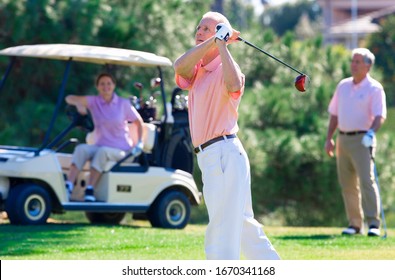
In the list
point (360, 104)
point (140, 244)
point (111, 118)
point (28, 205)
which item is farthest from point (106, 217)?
point (360, 104)

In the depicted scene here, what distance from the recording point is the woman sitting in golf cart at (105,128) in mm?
12039

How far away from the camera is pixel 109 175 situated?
12055 millimetres

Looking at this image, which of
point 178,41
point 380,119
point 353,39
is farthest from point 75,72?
point 353,39

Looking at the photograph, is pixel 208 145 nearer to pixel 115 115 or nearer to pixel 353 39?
pixel 115 115

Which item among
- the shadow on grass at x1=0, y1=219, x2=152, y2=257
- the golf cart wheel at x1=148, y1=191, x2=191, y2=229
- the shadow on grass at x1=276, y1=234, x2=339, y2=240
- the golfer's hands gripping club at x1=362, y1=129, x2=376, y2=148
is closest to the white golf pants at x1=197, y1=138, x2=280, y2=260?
the shadow on grass at x1=0, y1=219, x2=152, y2=257

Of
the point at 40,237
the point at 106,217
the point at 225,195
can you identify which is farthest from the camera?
the point at 106,217

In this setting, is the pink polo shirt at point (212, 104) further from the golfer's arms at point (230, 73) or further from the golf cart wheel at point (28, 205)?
the golf cart wheel at point (28, 205)

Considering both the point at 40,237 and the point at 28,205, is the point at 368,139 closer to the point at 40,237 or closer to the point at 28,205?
the point at 40,237

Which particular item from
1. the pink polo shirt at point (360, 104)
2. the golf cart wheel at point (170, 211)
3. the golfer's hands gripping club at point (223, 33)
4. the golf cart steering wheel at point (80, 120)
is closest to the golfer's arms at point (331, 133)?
the pink polo shirt at point (360, 104)

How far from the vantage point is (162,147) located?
12641 mm

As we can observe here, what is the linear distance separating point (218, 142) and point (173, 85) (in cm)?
965

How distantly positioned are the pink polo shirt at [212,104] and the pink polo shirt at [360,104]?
4342 mm

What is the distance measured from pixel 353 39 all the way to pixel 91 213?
4913 cm

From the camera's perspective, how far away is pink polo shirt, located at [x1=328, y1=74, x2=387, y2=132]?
11.3 m
